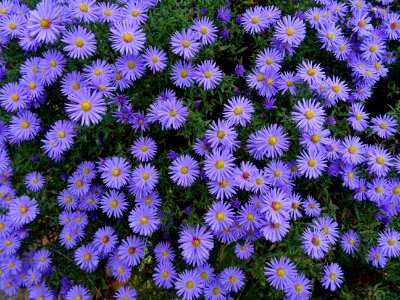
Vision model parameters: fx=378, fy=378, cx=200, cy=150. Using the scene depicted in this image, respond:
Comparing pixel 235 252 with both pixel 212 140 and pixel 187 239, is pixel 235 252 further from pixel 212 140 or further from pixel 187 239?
pixel 212 140

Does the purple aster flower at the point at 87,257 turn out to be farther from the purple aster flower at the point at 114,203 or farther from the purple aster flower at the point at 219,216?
the purple aster flower at the point at 219,216

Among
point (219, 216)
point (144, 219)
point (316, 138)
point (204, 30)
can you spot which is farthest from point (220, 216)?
point (204, 30)

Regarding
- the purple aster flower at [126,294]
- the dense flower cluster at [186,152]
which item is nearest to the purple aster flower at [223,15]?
the dense flower cluster at [186,152]

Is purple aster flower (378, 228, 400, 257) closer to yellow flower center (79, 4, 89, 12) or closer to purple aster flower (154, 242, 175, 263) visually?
purple aster flower (154, 242, 175, 263)

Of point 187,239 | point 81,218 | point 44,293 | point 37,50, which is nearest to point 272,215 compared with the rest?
point 187,239

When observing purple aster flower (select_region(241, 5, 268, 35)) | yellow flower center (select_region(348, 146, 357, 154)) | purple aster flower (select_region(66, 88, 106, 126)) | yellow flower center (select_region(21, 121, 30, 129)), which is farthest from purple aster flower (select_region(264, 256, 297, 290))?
yellow flower center (select_region(21, 121, 30, 129))

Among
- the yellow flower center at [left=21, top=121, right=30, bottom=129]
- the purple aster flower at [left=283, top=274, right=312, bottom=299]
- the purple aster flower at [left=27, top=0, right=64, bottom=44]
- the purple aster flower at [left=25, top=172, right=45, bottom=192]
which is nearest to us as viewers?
the purple aster flower at [left=27, top=0, right=64, bottom=44]
